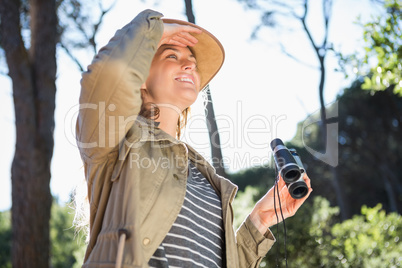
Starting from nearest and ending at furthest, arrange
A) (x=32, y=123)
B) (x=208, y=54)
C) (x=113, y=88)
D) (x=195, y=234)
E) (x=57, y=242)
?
(x=113, y=88)
(x=195, y=234)
(x=208, y=54)
(x=32, y=123)
(x=57, y=242)

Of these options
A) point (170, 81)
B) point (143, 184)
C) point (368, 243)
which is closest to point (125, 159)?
point (143, 184)

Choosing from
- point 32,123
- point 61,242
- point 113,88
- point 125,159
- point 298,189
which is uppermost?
point 32,123

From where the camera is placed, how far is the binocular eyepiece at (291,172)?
65.0 inches

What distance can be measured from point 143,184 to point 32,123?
503 cm

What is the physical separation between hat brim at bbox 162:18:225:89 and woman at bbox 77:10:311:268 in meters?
0.22

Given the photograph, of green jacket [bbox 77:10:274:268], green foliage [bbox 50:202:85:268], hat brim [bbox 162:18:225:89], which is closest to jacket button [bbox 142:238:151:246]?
green jacket [bbox 77:10:274:268]

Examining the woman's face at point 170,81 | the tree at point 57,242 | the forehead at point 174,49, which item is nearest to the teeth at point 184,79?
the woman's face at point 170,81

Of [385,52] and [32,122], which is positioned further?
[32,122]

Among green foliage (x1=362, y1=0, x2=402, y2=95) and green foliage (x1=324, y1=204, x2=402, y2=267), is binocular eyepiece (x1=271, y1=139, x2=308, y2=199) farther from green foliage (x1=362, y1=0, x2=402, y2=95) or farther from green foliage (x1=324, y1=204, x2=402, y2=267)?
green foliage (x1=324, y1=204, x2=402, y2=267)

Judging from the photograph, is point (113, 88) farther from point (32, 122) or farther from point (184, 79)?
point (32, 122)

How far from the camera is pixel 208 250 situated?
5.41 feet

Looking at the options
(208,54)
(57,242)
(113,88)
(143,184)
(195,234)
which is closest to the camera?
(113,88)

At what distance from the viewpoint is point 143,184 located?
4.89 ft

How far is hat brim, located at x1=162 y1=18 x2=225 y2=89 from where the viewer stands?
215 centimetres
